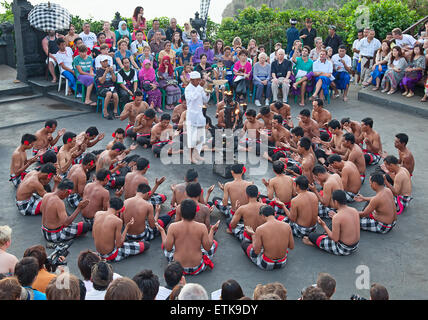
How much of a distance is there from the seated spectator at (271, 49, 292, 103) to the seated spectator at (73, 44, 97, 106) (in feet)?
17.3

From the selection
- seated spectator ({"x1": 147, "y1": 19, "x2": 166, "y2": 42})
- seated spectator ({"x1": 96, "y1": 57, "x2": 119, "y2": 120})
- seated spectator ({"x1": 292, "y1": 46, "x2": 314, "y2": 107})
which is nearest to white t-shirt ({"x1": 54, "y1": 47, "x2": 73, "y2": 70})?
seated spectator ({"x1": 96, "y1": 57, "x2": 119, "y2": 120})

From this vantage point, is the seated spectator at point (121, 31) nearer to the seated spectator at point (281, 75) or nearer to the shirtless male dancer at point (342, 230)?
the seated spectator at point (281, 75)

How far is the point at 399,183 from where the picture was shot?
8000 mm

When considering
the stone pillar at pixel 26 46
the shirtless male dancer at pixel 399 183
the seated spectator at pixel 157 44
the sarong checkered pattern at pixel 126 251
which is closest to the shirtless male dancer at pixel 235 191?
the sarong checkered pattern at pixel 126 251

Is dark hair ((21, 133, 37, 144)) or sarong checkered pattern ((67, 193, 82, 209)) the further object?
dark hair ((21, 133, 37, 144))

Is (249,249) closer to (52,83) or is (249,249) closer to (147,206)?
(147,206)

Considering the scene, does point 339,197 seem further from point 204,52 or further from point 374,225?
point 204,52

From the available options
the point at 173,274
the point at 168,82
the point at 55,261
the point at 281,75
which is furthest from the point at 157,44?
the point at 173,274

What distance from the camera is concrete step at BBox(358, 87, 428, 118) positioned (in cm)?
1352

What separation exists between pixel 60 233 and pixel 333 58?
10.5m

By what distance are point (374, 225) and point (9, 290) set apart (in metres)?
5.43

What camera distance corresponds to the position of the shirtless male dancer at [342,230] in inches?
266

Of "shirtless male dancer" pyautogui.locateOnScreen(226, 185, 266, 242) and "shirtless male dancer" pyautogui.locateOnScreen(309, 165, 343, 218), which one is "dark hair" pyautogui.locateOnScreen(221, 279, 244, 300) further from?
"shirtless male dancer" pyautogui.locateOnScreen(309, 165, 343, 218)

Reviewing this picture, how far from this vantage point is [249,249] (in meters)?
6.83
